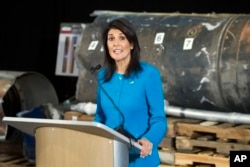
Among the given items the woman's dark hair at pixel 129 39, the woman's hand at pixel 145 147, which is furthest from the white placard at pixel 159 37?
the woman's hand at pixel 145 147

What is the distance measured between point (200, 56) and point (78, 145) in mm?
2277

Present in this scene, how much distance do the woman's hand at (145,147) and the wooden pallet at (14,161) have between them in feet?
9.38

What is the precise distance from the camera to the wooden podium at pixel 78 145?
2.65m

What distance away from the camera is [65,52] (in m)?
6.43

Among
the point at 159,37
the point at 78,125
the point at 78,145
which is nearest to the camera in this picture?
the point at 78,125

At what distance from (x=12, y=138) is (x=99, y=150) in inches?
133

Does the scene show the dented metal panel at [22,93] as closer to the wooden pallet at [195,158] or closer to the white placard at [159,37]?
the white placard at [159,37]

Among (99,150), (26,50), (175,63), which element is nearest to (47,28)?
(26,50)

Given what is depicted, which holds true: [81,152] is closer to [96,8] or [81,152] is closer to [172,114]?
[172,114]

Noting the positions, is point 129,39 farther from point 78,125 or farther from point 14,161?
point 14,161

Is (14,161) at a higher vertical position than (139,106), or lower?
lower

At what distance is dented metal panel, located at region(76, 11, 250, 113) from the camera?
4.61 m

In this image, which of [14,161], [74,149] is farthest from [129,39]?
[14,161]

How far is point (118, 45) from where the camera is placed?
3.03m
